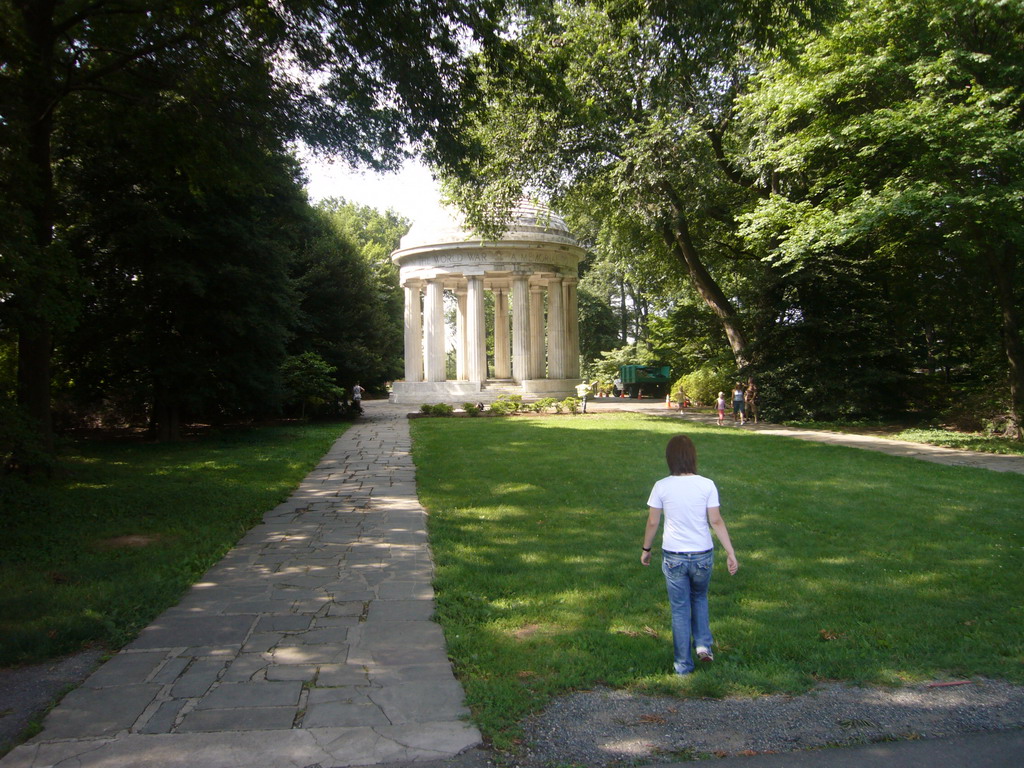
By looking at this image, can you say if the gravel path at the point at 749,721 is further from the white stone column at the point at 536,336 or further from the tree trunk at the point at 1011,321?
the white stone column at the point at 536,336

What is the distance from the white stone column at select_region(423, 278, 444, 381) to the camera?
33.5 m

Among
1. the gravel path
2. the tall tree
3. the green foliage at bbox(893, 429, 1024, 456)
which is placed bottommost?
the gravel path

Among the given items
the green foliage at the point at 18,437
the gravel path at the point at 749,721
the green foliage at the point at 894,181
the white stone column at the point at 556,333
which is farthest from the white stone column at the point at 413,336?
the gravel path at the point at 749,721

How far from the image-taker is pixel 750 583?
234 inches

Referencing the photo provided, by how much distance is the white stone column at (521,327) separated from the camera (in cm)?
3353

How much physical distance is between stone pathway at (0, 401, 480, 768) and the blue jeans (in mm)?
1395

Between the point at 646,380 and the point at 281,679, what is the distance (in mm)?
41409

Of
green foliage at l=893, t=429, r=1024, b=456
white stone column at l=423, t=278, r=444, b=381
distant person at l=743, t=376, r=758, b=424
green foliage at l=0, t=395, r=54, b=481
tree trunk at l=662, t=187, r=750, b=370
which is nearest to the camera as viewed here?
green foliage at l=0, t=395, r=54, b=481

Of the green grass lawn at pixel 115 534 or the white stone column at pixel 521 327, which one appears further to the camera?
the white stone column at pixel 521 327

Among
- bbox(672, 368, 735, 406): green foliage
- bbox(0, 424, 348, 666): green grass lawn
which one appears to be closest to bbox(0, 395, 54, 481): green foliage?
bbox(0, 424, 348, 666): green grass lawn

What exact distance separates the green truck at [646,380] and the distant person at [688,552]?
40.0 metres

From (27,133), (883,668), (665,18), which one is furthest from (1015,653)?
Result: (27,133)

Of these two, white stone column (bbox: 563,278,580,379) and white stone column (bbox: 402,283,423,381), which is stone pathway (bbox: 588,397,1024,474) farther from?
white stone column (bbox: 402,283,423,381)

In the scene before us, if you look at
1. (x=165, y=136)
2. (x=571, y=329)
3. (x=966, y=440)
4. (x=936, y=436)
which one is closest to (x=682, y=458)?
(x=165, y=136)
